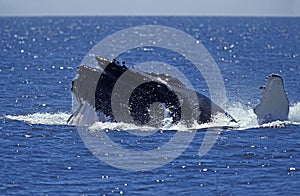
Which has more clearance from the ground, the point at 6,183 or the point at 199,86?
the point at 199,86

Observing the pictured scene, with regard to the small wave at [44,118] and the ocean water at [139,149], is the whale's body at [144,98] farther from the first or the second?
the small wave at [44,118]

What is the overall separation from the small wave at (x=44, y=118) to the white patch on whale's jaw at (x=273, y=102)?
27.0 ft

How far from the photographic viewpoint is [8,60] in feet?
269

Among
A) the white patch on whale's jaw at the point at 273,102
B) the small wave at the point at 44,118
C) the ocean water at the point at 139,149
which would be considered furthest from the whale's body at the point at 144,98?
the small wave at the point at 44,118

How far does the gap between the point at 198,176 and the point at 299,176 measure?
306 cm

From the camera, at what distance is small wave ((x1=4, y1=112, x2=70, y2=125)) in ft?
116

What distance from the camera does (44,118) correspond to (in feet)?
120

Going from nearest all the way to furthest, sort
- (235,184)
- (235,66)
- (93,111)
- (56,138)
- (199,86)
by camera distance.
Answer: (235,184), (56,138), (93,111), (199,86), (235,66)

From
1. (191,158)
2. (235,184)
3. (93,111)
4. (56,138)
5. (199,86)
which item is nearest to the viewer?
(235,184)

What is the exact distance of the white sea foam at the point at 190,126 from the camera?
32.6 m

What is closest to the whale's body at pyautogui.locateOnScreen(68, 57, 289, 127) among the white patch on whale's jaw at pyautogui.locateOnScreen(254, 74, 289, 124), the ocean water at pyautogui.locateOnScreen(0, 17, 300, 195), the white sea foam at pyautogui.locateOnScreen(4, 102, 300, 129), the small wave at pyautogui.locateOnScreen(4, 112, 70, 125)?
the white patch on whale's jaw at pyautogui.locateOnScreen(254, 74, 289, 124)

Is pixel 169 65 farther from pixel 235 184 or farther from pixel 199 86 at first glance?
pixel 235 184

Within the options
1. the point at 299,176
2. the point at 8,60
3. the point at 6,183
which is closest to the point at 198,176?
the point at 299,176

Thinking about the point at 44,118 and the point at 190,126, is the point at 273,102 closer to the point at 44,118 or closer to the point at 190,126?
the point at 190,126
